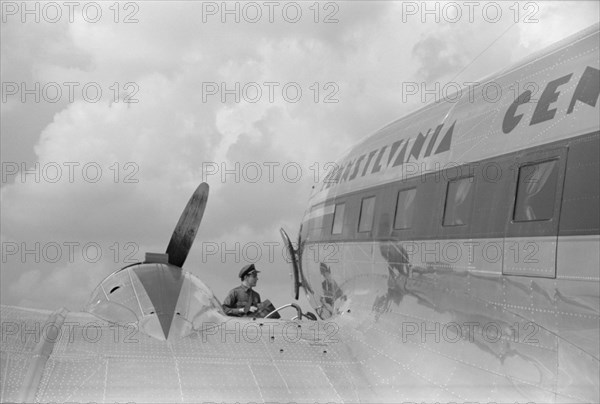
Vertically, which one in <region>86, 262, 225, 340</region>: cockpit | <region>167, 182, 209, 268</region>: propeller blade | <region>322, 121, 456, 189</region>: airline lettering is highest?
<region>322, 121, 456, 189</region>: airline lettering

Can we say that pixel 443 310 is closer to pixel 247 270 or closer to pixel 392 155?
pixel 392 155

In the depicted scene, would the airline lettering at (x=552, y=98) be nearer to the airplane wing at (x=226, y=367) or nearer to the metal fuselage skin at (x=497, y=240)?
the metal fuselage skin at (x=497, y=240)

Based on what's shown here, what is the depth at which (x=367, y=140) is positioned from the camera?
10453 millimetres

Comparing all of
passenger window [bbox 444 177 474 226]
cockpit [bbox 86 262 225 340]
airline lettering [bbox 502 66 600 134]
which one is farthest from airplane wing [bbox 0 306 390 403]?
airline lettering [bbox 502 66 600 134]

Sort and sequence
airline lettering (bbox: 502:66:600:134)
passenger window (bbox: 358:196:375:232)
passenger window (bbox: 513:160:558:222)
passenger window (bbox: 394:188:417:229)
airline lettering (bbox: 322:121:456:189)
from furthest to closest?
passenger window (bbox: 358:196:375:232) < passenger window (bbox: 394:188:417:229) < airline lettering (bbox: 322:121:456:189) < passenger window (bbox: 513:160:558:222) < airline lettering (bbox: 502:66:600:134)

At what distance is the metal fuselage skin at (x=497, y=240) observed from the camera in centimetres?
504

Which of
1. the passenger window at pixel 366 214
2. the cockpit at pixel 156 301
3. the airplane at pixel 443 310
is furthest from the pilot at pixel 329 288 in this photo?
the cockpit at pixel 156 301

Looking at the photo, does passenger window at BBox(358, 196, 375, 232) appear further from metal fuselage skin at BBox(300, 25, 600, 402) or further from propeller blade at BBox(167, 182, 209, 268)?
propeller blade at BBox(167, 182, 209, 268)

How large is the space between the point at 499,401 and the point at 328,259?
6.19 metres

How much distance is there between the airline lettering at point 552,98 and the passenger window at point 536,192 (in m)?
0.42

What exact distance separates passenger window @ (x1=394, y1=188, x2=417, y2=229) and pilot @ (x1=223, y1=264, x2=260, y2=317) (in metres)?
4.81

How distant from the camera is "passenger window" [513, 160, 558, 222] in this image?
546cm

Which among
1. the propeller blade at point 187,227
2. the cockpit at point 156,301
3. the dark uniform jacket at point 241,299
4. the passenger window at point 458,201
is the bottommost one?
the dark uniform jacket at point 241,299

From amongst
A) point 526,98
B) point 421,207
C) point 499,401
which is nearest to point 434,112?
point 421,207
